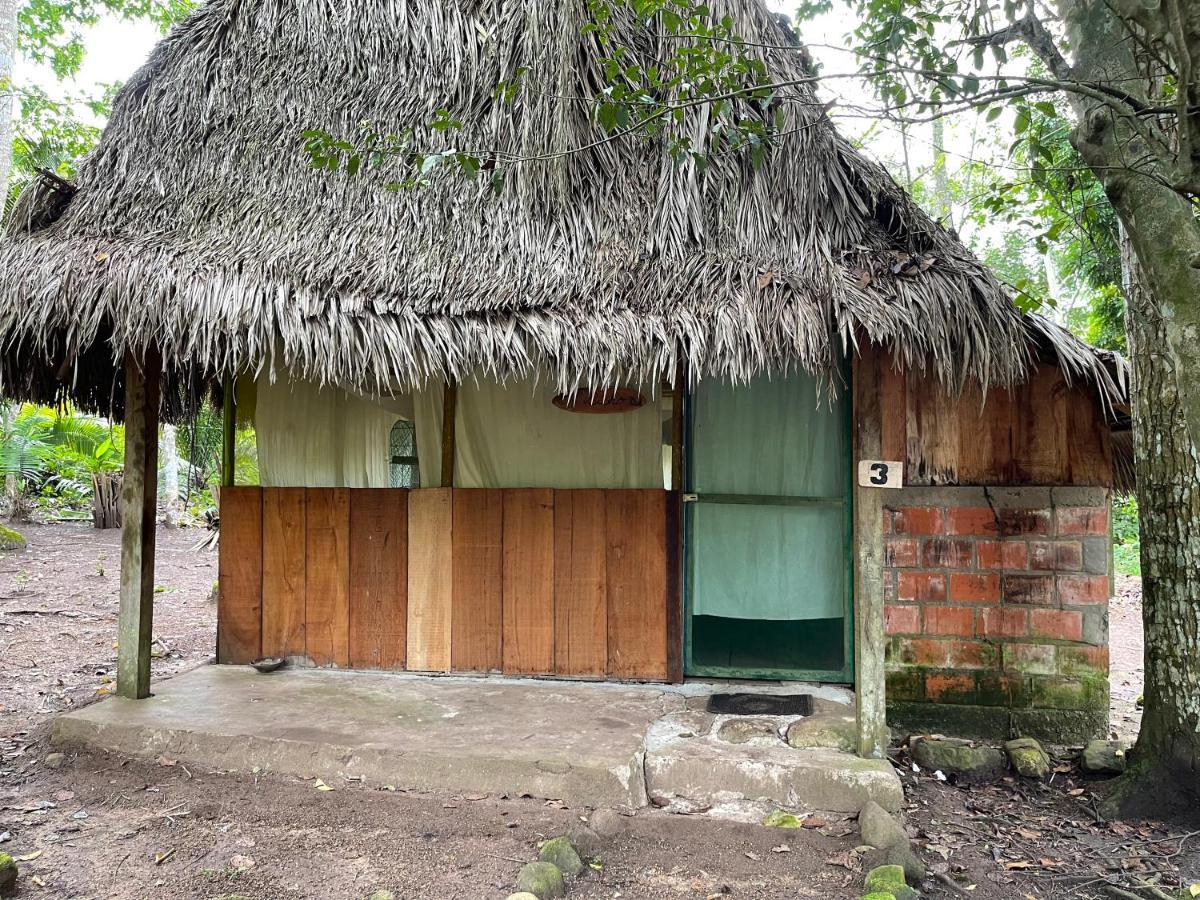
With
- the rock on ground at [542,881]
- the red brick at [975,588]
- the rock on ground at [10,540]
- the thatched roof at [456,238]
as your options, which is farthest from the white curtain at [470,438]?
the rock on ground at [10,540]

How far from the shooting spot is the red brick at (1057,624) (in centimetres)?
401

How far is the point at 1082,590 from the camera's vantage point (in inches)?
158

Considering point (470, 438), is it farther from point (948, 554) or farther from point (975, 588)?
point (975, 588)

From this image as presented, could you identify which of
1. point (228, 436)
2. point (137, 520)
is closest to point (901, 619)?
point (137, 520)

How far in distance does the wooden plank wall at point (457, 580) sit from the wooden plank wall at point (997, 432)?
1.36 meters

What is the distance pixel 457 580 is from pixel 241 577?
1403 mm

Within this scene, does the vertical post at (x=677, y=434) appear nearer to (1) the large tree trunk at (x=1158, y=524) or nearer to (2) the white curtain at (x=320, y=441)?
(2) the white curtain at (x=320, y=441)

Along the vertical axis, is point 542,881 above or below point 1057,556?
below

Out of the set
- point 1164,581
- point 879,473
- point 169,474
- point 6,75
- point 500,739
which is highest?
point 6,75

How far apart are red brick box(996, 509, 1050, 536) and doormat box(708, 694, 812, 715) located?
1408 millimetres

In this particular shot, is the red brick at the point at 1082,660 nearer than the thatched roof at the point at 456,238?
No

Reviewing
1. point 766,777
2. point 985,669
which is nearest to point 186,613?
point 766,777

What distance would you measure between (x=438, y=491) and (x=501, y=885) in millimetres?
2492

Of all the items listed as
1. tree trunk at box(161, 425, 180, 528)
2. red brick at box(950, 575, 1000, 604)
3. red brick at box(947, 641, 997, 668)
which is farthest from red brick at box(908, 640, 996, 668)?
tree trunk at box(161, 425, 180, 528)
